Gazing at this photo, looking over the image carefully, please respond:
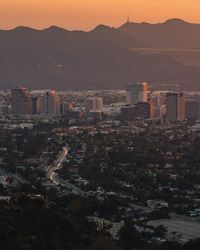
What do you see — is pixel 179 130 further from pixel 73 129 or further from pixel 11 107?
pixel 11 107

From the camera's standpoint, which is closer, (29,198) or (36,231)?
(36,231)

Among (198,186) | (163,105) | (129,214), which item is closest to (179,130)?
(163,105)

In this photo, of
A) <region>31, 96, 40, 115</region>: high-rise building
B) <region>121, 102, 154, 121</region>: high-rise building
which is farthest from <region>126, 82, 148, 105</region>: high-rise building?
<region>121, 102, 154, 121</region>: high-rise building

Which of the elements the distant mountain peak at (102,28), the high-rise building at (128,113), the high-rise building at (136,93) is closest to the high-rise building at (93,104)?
the high-rise building at (136,93)

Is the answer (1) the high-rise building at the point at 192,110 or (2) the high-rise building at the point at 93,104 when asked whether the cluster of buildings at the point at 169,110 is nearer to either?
(1) the high-rise building at the point at 192,110

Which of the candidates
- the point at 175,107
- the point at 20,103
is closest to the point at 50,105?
the point at 20,103

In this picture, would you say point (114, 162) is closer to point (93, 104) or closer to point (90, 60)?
point (93, 104)
